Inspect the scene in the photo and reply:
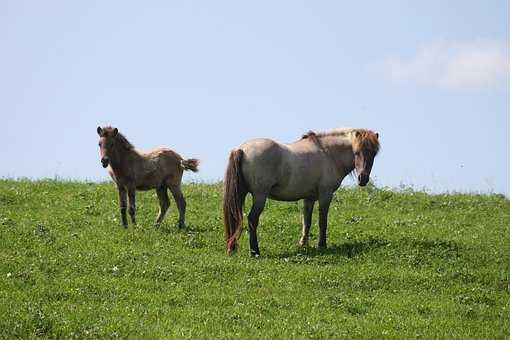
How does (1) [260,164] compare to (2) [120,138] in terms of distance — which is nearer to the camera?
(1) [260,164]

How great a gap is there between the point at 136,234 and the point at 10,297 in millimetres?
5072

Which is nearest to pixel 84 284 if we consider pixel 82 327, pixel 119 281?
pixel 119 281

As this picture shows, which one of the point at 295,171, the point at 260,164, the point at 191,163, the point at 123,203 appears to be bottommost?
the point at 123,203

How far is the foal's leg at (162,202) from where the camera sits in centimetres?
2100

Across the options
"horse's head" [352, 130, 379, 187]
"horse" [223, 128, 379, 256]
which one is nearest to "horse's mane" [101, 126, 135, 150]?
"horse" [223, 128, 379, 256]

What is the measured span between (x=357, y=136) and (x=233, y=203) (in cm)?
383

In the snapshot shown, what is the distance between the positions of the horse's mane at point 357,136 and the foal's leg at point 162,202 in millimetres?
4088

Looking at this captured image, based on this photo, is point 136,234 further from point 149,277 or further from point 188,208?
point 188,208

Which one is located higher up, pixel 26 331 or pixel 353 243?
pixel 353 243

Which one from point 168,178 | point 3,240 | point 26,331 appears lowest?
point 26,331

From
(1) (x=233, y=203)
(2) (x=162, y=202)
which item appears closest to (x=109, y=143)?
(2) (x=162, y=202)

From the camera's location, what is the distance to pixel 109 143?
19.9 m

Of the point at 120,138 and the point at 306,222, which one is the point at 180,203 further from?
the point at 306,222

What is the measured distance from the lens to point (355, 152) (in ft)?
63.7
